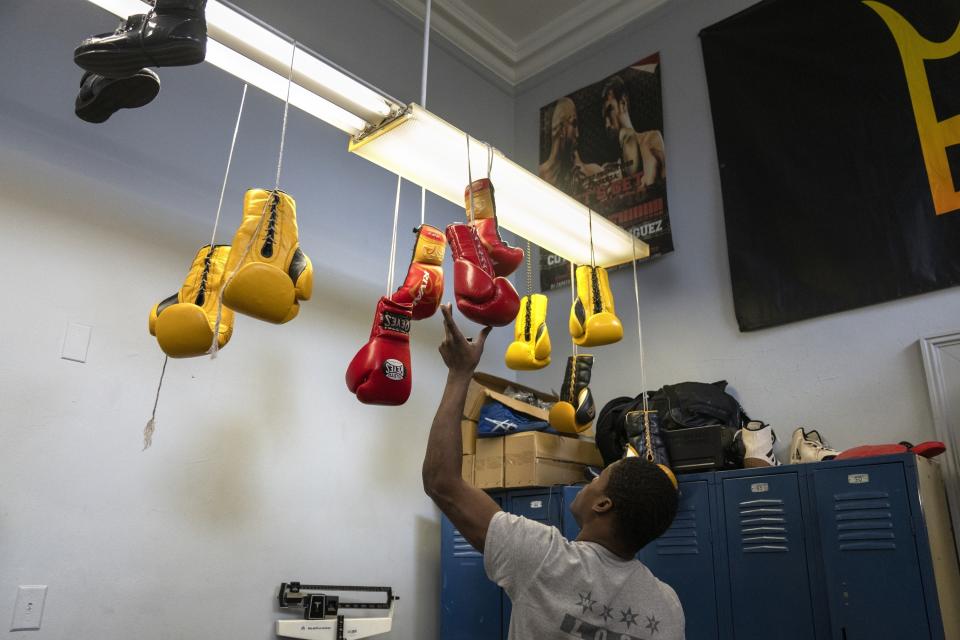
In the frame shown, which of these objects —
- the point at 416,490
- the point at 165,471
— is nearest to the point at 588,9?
the point at 416,490

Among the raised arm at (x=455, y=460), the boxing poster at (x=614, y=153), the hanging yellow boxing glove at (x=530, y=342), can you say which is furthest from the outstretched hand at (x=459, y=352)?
the boxing poster at (x=614, y=153)

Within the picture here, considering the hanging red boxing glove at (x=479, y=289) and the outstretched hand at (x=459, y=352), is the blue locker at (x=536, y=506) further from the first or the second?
the outstretched hand at (x=459, y=352)

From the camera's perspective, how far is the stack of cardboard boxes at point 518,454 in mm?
3688

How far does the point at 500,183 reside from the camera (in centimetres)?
340

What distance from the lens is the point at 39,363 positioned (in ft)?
9.31

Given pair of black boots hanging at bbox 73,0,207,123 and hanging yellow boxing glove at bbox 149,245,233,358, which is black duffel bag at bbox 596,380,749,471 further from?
pair of black boots hanging at bbox 73,0,207,123

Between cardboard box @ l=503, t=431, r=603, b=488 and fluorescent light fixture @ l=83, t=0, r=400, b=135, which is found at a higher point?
fluorescent light fixture @ l=83, t=0, r=400, b=135

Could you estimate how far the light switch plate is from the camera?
9.58 feet

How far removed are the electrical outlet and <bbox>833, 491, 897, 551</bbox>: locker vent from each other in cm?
304

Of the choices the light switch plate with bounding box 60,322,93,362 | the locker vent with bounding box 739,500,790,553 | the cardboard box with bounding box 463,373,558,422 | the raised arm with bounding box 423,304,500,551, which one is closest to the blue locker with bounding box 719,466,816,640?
the locker vent with bounding box 739,500,790,553

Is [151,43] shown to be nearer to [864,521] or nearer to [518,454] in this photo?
[518,454]

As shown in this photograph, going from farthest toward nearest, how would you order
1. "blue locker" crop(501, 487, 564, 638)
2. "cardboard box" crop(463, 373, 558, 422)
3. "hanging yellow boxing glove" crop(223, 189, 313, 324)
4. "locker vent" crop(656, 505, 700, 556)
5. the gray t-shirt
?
1. "cardboard box" crop(463, 373, 558, 422)
2. "blue locker" crop(501, 487, 564, 638)
3. "locker vent" crop(656, 505, 700, 556)
4. "hanging yellow boxing glove" crop(223, 189, 313, 324)
5. the gray t-shirt

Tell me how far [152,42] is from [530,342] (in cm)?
201

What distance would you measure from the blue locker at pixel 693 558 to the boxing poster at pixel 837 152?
1.13 metres
